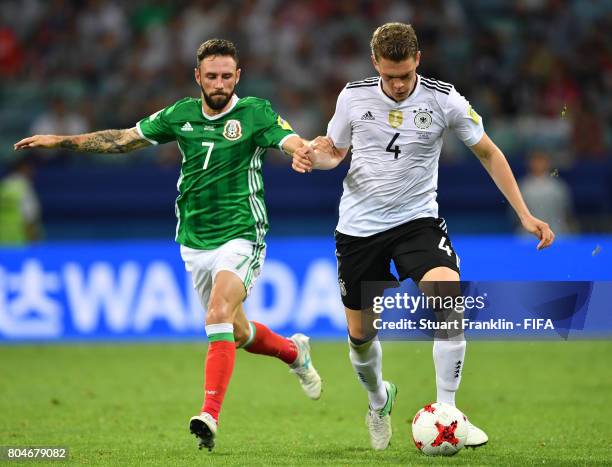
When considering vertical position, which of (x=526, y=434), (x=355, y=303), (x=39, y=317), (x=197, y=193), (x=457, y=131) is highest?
(x=457, y=131)

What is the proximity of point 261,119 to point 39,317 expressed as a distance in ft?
24.7

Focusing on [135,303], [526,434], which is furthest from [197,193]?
[135,303]

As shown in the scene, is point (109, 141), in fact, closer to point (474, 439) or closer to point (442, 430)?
point (442, 430)

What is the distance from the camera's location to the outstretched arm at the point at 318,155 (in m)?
6.52

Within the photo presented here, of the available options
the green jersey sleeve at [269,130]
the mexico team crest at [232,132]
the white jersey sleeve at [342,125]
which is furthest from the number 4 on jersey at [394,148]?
the mexico team crest at [232,132]

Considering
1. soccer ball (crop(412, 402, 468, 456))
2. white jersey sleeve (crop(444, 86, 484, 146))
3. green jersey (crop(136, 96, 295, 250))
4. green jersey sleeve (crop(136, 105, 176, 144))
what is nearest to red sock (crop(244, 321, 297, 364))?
green jersey (crop(136, 96, 295, 250))

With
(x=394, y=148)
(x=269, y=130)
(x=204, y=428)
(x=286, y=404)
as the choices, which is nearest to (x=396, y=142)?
(x=394, y=148)

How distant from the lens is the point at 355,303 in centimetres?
679

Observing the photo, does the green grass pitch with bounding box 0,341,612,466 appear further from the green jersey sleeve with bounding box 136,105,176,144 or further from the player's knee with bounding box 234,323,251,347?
the green jersey sleeve with bounding box 136,105,176,144

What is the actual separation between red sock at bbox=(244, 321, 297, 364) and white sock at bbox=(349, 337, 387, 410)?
40.1 inches

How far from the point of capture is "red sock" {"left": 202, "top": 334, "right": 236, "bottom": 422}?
6.45 meters

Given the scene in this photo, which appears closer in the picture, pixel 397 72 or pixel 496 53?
pixel 397 72

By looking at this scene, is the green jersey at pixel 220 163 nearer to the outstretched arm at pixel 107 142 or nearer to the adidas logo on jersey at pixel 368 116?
the outstretched arm at pixel 107 142

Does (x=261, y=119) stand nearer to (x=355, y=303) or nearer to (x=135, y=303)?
(x=355, y=303)
